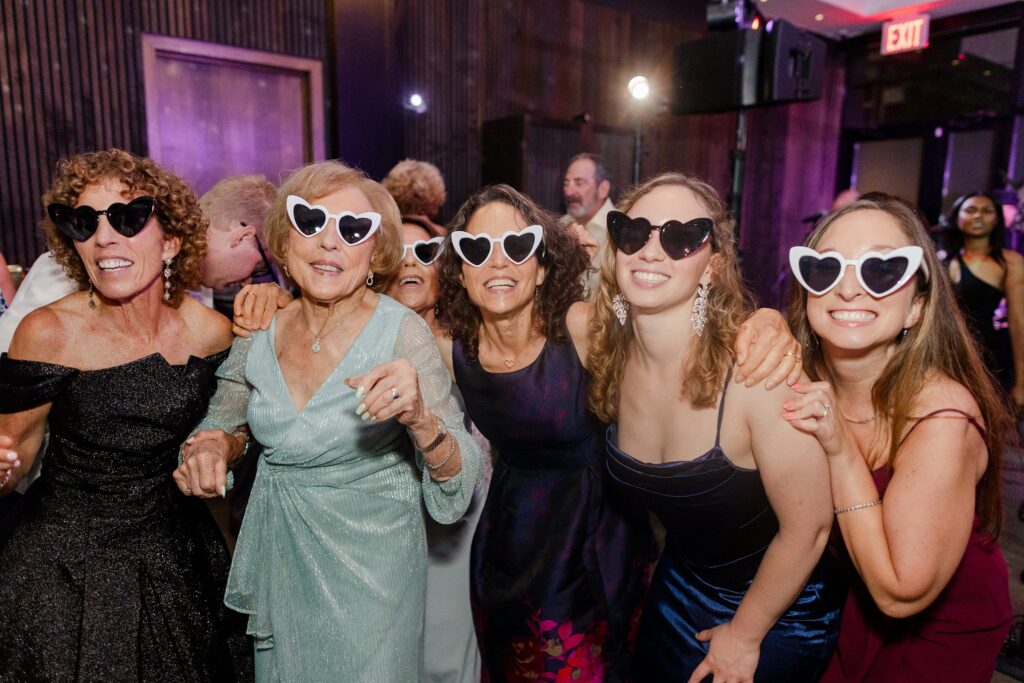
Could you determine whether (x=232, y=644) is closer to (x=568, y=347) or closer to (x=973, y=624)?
(x=568, y=347)

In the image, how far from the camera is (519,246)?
185 cm

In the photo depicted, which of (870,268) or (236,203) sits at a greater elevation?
(236,203)

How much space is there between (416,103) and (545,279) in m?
4.44

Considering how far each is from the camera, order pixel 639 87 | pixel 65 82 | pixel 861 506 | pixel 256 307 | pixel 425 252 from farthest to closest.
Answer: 1. pixel 639 87
2. pixel 65 82
3. pixel 425 252
4. pixel 256 307
5. pixel 861 506

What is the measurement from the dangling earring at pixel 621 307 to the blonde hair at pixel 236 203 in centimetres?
166

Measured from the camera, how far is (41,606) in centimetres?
153

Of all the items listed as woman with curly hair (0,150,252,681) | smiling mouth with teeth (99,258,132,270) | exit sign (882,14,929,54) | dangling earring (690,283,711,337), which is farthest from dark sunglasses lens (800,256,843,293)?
exit sign (882,14,929,54)

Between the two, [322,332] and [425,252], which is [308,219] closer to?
[322,332]

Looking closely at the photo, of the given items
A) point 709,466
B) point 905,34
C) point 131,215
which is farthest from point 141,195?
point 905,34

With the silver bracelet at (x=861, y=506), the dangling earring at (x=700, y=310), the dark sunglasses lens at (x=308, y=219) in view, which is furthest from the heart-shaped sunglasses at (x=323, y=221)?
the silver bracelet at (x=861, y=506)

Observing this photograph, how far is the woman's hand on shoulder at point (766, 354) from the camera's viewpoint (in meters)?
1.43

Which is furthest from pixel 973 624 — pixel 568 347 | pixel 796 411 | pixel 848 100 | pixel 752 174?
pixel 848 100

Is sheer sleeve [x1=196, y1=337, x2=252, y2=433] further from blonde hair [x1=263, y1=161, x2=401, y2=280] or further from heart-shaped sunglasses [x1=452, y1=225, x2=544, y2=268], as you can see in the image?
heart-shaped sunglasses [x1=452, y1=225, x2=544, y2=268]

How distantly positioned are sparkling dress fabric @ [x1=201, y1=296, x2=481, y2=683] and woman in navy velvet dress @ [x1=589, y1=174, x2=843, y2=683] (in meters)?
0.48
